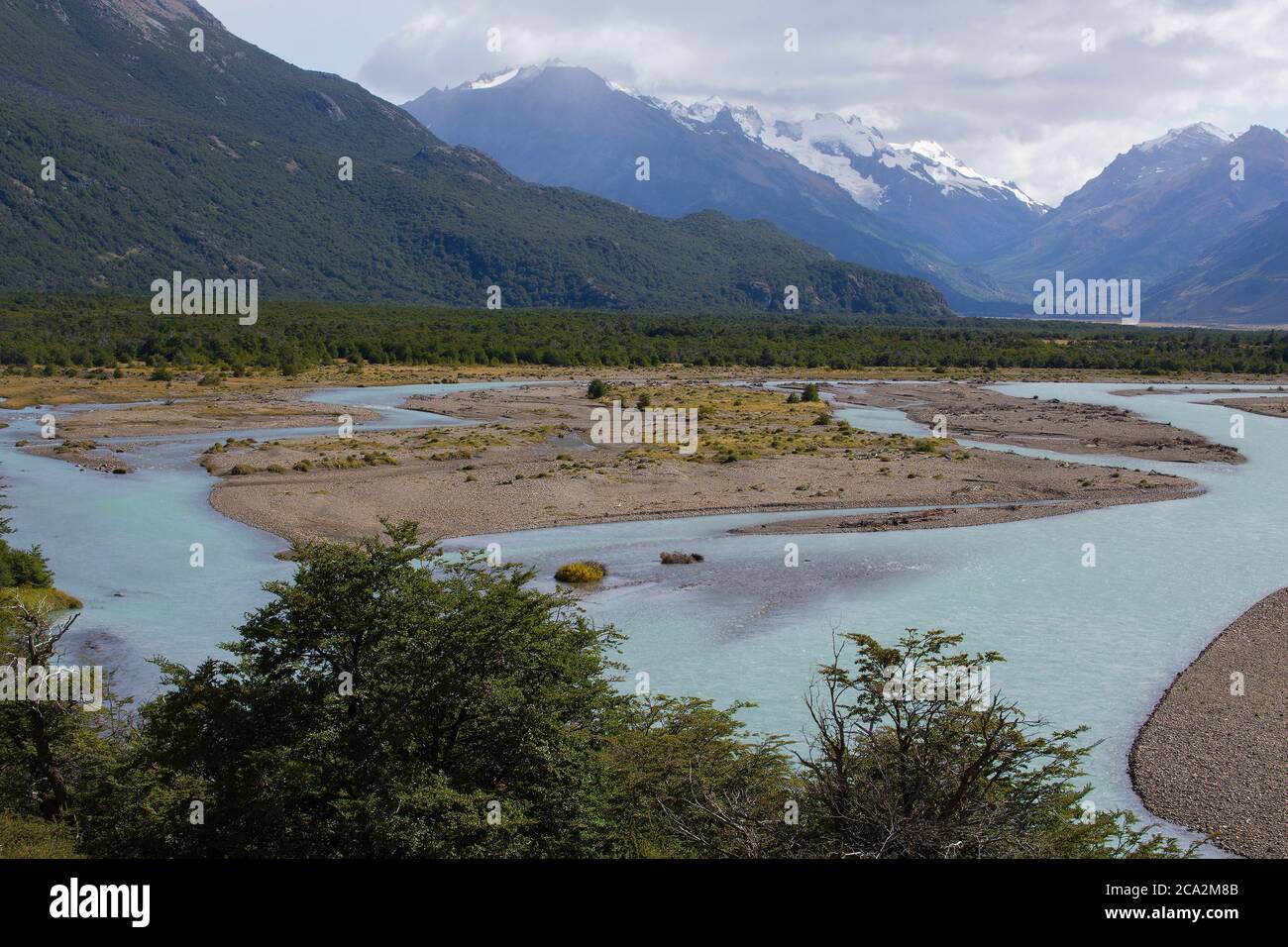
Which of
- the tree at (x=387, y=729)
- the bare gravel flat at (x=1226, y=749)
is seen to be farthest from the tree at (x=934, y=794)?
the tree at (x=387, y=729)

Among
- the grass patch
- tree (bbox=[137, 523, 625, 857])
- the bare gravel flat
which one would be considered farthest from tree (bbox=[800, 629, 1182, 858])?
the grass patch

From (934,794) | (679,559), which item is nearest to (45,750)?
(934,794)

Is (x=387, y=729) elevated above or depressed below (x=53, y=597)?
above

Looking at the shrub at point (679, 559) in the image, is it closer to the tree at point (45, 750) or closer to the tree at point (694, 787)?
the tree at point (694, 787)

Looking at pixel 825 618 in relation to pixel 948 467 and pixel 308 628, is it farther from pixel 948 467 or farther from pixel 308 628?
pixel 948 467

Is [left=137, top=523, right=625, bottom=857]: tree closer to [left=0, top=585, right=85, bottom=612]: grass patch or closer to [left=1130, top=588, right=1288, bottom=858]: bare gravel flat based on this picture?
[left=1130, top=588, right=1288, bottom=858]: bare gravel flat

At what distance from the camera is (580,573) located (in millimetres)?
34906

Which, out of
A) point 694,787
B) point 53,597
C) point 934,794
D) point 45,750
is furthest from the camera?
point 53,597

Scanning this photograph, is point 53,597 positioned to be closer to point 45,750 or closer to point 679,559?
point 45,750

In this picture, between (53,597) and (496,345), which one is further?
(496,345)

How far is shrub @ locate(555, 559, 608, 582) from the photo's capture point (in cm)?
3481
